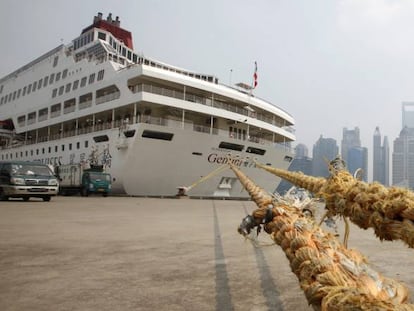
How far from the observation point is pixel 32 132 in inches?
1277

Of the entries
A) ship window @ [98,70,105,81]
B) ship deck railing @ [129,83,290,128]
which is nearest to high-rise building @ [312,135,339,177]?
ship deck railing @ [129,83,290,128]

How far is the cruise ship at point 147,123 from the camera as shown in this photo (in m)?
19.3

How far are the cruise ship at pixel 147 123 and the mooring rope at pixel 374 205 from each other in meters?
13.1

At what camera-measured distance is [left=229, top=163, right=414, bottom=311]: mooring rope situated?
0.84 meters

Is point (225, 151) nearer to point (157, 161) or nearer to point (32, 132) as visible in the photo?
point (157, 161)

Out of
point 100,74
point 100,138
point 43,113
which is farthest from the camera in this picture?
point 43,113

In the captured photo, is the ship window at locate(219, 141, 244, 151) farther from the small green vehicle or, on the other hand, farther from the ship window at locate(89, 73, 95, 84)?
the ship window at locate(89, 73, 95, 84)

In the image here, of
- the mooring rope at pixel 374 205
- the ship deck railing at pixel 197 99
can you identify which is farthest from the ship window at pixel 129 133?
the mooring rope at pixel 374 205

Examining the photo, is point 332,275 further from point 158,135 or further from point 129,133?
point 129,133

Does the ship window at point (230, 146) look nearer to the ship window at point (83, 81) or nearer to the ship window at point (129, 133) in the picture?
the ship window at point (129, 133)

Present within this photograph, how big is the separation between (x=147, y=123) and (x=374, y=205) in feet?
59.4

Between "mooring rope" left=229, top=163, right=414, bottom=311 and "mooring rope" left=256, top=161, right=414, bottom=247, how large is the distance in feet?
0.64

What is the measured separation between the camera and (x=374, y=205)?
4.62ft

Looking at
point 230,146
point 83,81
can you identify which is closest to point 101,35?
point 83,81
